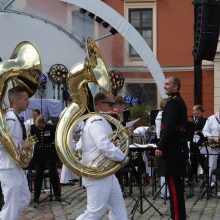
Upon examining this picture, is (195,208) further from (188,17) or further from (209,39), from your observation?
(188,17)

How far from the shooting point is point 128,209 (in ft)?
34.3

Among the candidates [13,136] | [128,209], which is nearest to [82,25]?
[128,209]

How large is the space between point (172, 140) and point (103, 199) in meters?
1.93

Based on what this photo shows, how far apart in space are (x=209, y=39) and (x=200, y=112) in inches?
68.5

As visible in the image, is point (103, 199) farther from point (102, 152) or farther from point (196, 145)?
point (196, 145)

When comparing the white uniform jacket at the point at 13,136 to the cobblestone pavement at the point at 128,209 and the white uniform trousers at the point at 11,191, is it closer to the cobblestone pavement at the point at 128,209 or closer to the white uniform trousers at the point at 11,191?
the white uniform trousers at the point at 11,191

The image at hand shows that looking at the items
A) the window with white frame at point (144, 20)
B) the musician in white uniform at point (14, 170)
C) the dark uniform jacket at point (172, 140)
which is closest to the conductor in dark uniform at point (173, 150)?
the dark uniform jacket at point (172, 140)

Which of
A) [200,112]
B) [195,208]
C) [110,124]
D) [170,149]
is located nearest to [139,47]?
[200,112]

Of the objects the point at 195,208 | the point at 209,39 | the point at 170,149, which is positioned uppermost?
the point at 209,39

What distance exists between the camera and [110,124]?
24.3ft

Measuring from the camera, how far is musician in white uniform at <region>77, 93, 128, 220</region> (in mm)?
6914

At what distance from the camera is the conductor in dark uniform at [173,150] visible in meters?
8.52

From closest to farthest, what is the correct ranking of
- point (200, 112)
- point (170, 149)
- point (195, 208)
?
point (170, 149)
point (195, 208)
point (200, 112)

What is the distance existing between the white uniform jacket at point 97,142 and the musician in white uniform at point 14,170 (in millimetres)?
800
